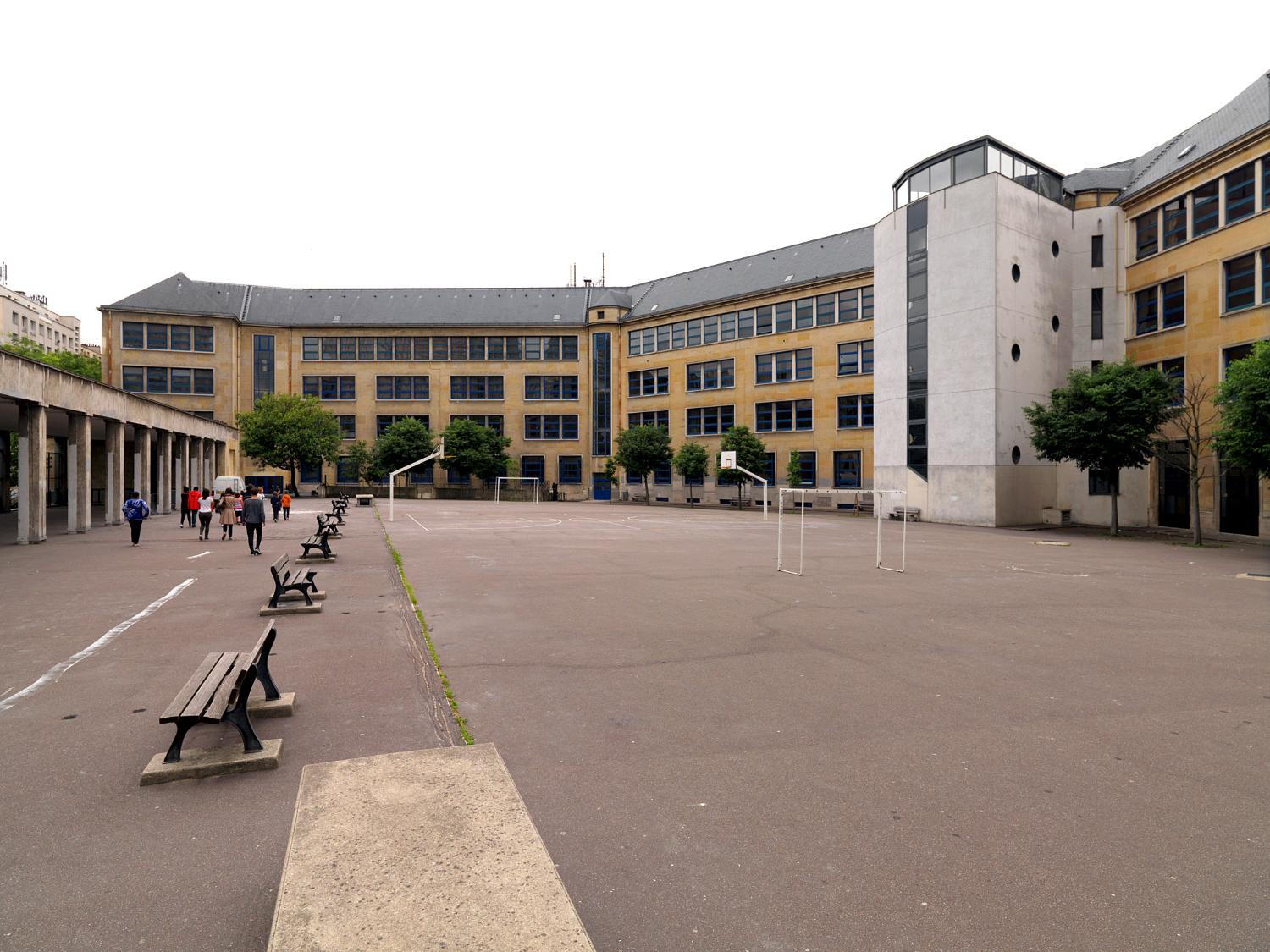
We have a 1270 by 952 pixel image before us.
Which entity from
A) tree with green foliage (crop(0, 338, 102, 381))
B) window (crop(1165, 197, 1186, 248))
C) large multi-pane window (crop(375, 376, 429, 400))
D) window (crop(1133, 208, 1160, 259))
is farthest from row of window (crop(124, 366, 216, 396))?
window (crop(1165, 197, 1186, 248))

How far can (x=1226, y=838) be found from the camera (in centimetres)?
428

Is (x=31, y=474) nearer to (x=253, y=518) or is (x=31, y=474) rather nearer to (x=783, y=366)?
(x=253, y=518)

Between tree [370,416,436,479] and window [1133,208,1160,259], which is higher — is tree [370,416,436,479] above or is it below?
below

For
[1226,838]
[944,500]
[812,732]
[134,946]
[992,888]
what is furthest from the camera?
[944,500]

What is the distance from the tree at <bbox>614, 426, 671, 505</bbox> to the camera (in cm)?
5928

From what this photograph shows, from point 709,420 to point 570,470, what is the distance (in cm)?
1709

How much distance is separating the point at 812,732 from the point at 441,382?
6964cm

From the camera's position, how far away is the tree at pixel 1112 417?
2806 cm

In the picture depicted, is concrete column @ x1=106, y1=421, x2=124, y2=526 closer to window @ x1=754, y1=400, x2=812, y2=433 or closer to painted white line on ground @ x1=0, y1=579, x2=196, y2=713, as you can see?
painted white line on ground @ x1=0, y1=579, x2=196, y2=713

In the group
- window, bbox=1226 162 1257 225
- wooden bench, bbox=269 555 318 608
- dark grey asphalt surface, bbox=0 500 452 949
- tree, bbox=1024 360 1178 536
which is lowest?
dark grey asphalt surface, bbox=0 500 452 949

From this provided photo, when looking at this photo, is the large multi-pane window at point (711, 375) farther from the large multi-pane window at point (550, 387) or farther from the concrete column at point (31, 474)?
the concrete column at point (31, 474)

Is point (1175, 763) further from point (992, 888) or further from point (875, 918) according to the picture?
point (875, 918)

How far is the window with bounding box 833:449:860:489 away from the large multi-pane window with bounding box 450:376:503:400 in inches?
1395

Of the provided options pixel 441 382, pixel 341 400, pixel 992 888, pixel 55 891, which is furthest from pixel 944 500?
pixel 341 400
